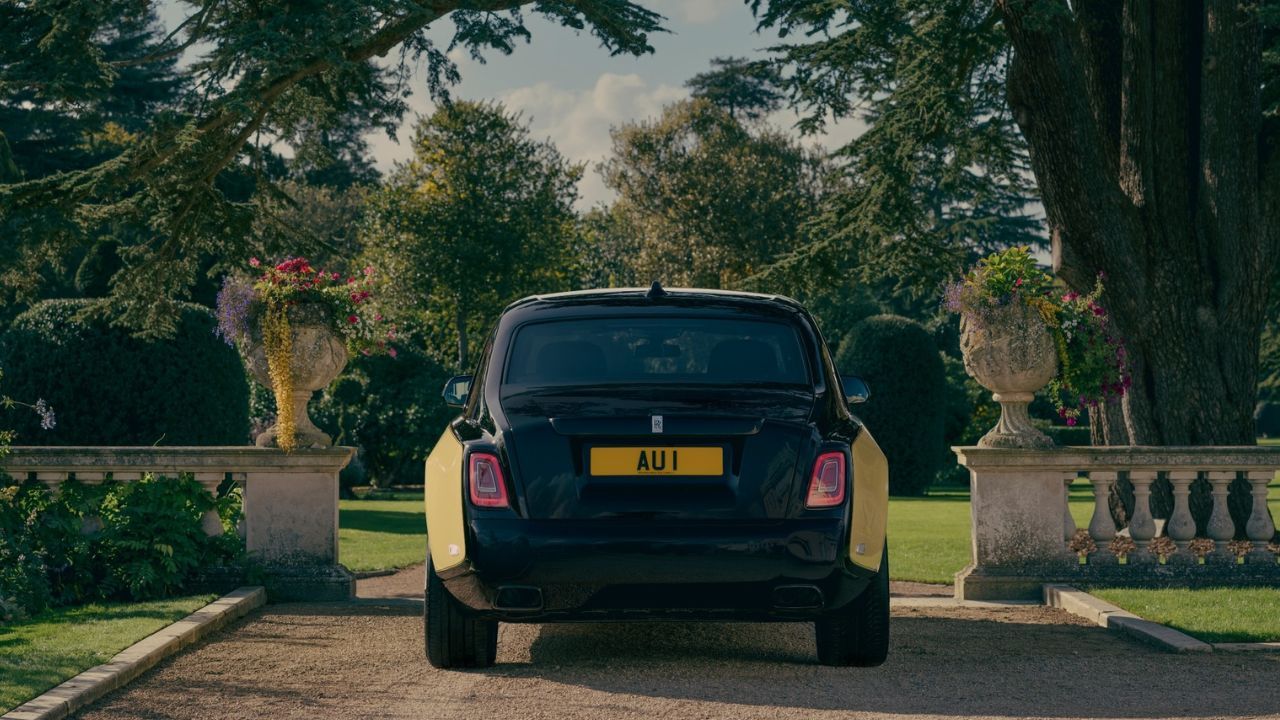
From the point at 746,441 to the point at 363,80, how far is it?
6965mm

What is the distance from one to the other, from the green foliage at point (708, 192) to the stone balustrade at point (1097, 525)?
31.0 m

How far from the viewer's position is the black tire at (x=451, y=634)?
21.0 feet

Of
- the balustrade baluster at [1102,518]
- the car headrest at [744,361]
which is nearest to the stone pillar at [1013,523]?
the balustrade baluster at [1102,518]

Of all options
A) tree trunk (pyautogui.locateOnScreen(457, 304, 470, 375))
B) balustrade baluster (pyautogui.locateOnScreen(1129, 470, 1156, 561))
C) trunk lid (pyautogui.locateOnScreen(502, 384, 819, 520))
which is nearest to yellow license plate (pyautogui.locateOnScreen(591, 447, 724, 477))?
trunk lid (pyautogui.locateOnScreen(502, 384, 819, 520))

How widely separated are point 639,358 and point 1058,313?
4.55 metres

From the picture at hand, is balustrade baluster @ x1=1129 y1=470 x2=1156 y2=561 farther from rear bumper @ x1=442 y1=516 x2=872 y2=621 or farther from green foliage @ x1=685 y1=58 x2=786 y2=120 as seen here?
green foliage @ x1=685 y1=58 x2=786 y2=120

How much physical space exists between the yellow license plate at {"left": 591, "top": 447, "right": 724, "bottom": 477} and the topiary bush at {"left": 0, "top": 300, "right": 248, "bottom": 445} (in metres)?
11.9

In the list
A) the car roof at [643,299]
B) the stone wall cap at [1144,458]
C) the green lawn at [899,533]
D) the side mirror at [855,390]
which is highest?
the car roof at [643,299]

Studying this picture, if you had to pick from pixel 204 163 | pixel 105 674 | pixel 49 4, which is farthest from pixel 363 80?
pixel 105 674

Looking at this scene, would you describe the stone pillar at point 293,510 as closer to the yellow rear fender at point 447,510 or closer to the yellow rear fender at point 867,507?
the yellow rear fender at point 447,510

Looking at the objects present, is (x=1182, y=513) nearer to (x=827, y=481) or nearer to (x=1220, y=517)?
(x=1220, y=517)

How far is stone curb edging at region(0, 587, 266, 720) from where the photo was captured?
5.55 metres

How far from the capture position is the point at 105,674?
6.19 metres

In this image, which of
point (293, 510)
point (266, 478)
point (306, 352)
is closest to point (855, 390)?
point (293, 510)
